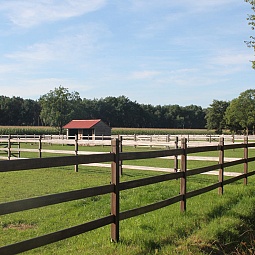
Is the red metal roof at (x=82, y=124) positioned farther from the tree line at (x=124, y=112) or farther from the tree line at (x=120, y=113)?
the tree line at (x=120, y=113)

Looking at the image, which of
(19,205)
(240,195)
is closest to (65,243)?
(19,205)

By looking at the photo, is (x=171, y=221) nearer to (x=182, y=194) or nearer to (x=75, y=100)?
(x=182, y=194)

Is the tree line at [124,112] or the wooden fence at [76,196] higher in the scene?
the tree line at [124,112]

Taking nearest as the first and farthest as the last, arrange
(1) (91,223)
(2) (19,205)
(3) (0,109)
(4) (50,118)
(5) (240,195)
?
(2) (19,205)
(1) (91,223)
(5) (240,195)
(4) (50,118)
(3) (0,109)

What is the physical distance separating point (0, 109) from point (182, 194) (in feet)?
393

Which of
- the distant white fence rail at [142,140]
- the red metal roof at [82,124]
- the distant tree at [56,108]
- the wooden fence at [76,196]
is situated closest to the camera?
the wooden fence at [76,196]

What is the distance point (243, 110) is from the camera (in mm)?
79250

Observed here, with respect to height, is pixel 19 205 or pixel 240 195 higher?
pixel 19 205

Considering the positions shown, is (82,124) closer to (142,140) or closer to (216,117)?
(142,140)

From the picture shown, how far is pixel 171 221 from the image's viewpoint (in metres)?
5.95

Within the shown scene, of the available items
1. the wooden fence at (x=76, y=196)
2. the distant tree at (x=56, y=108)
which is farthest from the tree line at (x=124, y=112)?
the wooden fence at (x=76, y=196)

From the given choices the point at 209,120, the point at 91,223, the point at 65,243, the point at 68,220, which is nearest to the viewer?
the point at 91,223

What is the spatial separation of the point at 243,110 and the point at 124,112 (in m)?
62.5

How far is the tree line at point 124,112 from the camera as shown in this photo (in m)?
76.4
